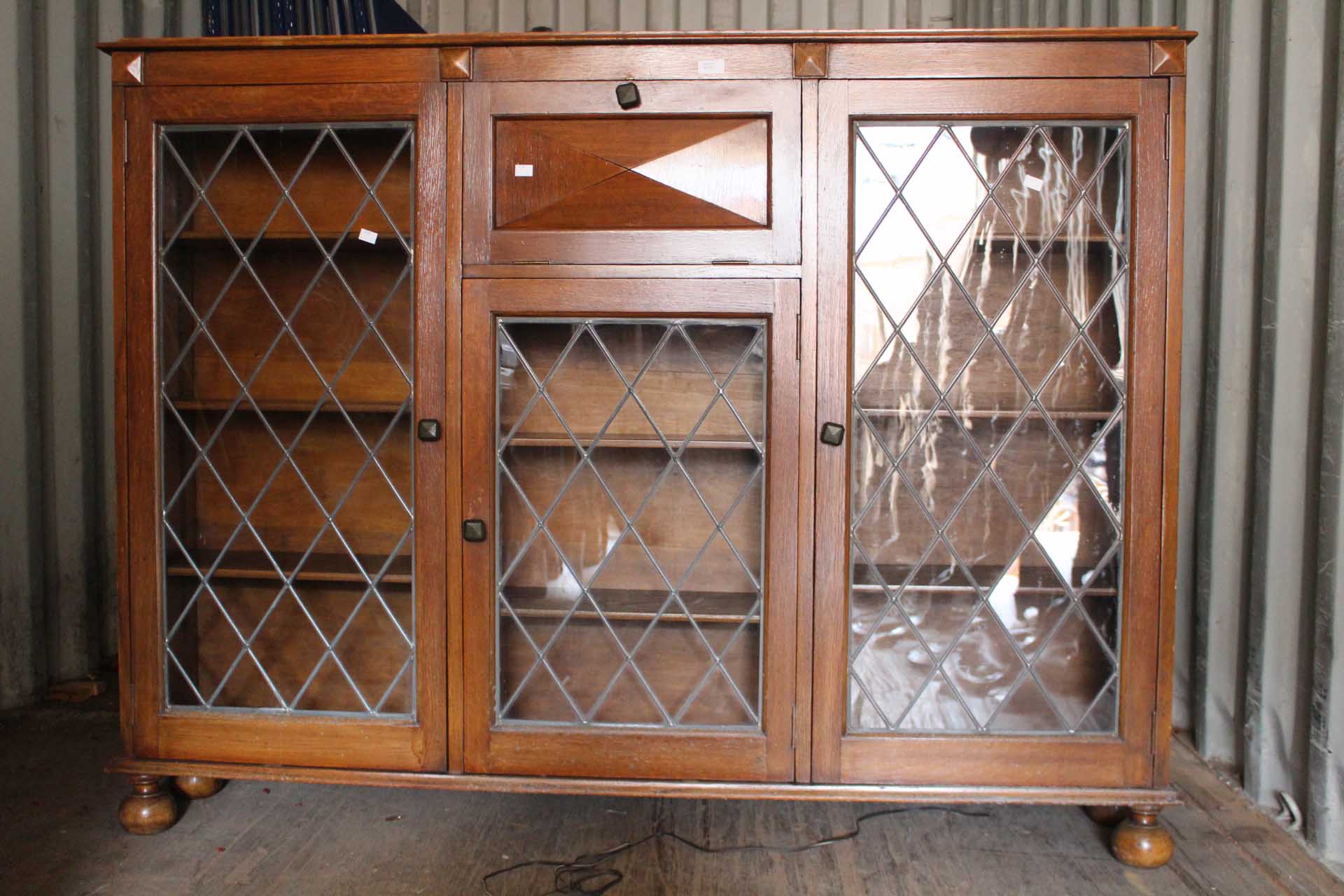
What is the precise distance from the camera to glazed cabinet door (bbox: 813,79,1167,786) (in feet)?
4.74

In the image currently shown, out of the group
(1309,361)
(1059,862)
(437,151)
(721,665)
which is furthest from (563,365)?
(1309,361)

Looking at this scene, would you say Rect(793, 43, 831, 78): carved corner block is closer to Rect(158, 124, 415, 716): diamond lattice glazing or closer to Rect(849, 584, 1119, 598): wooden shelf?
Rect(158, 124, 415, 716): diamond lattice glazing

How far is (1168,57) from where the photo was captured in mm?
1404

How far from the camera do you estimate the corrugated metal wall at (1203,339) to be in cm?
156

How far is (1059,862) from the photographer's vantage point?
4.98ft

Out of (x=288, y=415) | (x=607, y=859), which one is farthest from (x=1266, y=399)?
(x=288, y=415)

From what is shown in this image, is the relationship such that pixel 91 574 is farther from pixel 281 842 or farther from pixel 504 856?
pixel 504 856

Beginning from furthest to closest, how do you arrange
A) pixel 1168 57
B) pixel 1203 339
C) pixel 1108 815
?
pixel 1203 339, pixel 1108 815, pixel 1168 57

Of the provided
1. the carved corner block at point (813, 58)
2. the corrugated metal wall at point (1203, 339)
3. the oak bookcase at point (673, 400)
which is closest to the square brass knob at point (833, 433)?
the oak bookcase at point (673, 400)

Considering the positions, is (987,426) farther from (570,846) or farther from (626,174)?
(570,846)

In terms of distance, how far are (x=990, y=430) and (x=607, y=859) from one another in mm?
1087

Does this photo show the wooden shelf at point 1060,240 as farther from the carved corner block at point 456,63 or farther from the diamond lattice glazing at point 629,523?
the carved corner block at point 456,63

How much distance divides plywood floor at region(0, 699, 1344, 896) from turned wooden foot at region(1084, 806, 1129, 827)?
3cm

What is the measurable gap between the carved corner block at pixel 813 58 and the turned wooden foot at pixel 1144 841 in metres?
1.46
